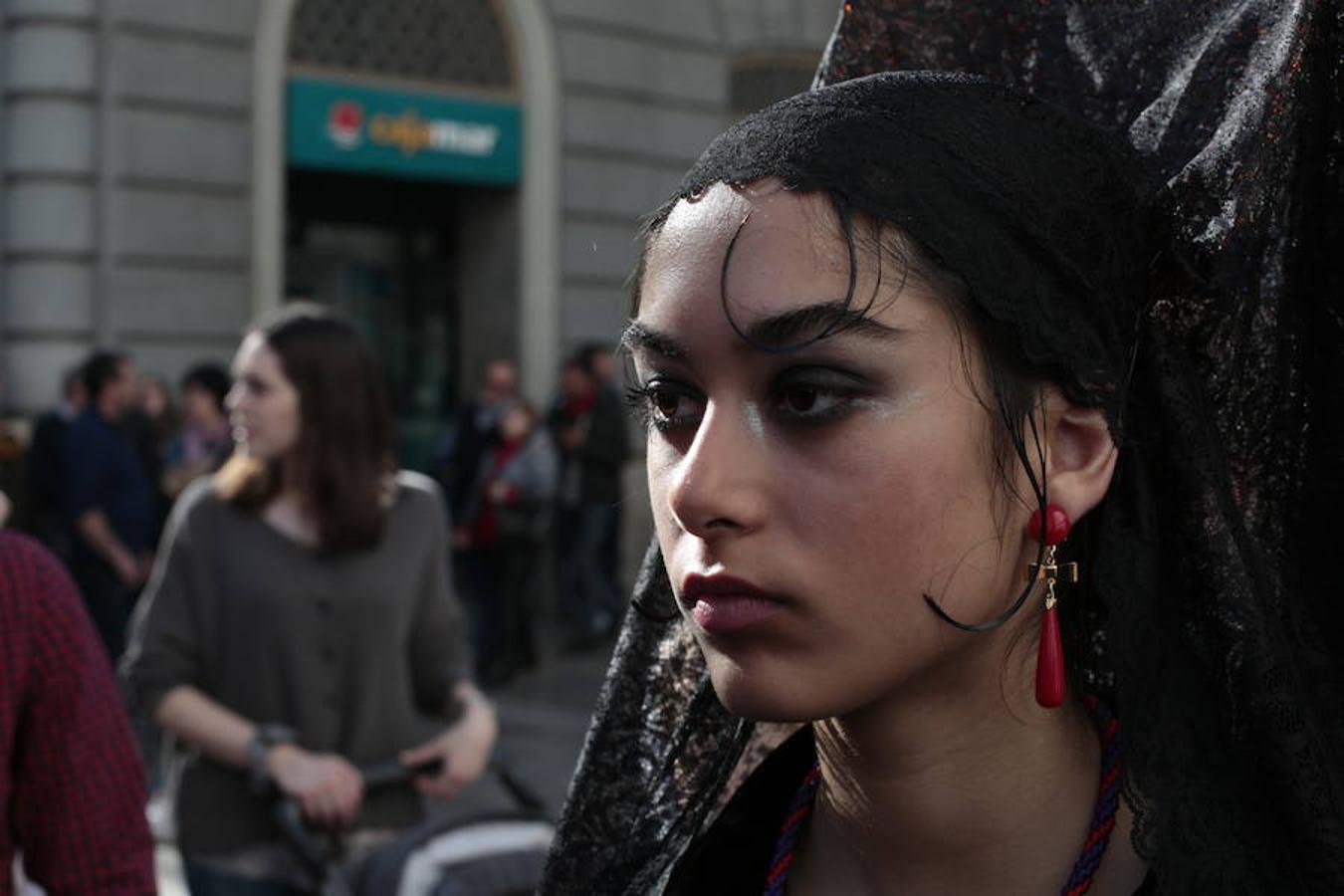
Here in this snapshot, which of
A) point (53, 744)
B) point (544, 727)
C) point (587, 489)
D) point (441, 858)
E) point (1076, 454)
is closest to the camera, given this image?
point (1076, 454)

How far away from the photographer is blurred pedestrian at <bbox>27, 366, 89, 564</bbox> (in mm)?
8148

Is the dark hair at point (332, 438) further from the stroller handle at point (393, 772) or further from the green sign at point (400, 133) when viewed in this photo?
the green sign at point (400, 133)

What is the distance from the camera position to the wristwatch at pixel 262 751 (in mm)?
3596

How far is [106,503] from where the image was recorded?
8125mm

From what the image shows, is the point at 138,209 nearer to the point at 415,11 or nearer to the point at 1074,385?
the point at 415,11

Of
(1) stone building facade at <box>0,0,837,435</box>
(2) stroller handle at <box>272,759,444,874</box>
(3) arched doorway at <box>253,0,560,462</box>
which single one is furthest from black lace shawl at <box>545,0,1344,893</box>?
(3) arched doorway at <box>253,0,560,462</box>

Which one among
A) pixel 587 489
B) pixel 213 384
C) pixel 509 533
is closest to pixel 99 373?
pixel 213 384

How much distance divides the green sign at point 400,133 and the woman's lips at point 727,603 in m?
11.1

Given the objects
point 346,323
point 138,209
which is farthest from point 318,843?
point 138,209

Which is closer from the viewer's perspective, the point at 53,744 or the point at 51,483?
the point at 53,744

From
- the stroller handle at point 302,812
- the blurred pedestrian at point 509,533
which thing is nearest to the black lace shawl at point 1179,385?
the stroller handle at point 302,812

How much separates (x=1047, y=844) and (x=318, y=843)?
2.40 m

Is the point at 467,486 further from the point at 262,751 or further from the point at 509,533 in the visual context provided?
the point at 262,751

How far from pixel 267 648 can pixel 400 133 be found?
9.32m
